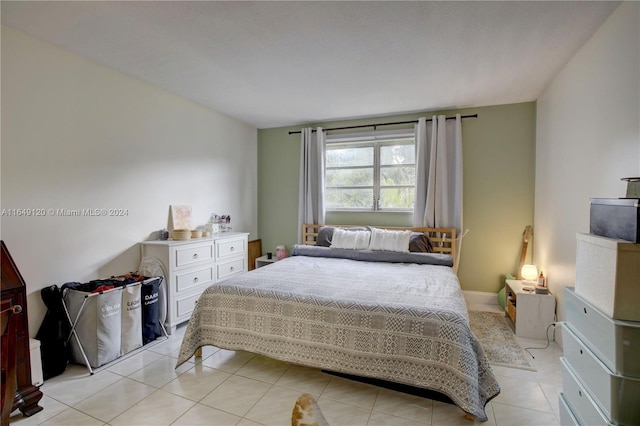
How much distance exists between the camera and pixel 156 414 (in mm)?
1814

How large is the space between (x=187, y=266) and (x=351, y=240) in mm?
1888

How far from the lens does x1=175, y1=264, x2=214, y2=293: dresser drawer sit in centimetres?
304

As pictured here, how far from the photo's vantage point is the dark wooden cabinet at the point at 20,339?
5.90ft

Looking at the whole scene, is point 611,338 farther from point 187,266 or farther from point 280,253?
point 280,253

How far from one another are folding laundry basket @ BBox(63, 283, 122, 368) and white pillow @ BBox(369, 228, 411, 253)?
265 cm

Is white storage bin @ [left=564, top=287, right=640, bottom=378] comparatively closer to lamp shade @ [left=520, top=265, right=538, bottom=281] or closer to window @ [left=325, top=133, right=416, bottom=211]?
lamp shade @ [left=520, top=265, right=538, bottom=281]

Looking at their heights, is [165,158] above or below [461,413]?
above

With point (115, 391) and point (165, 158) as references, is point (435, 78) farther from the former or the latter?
point (115, 391)

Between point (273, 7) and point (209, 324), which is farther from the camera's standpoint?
point (209, 324)

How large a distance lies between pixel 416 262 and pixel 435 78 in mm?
1920

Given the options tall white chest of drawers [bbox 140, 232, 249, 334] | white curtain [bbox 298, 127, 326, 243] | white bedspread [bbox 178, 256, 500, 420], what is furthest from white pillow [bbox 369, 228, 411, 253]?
tall white chest of drawers [bbox 140, 232, 249, 334]

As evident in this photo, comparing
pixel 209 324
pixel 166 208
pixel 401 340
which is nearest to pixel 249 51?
pixel 166 208

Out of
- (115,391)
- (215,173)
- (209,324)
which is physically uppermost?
(215,173)

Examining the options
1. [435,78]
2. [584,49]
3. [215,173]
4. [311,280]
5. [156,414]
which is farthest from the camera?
[215,173]
